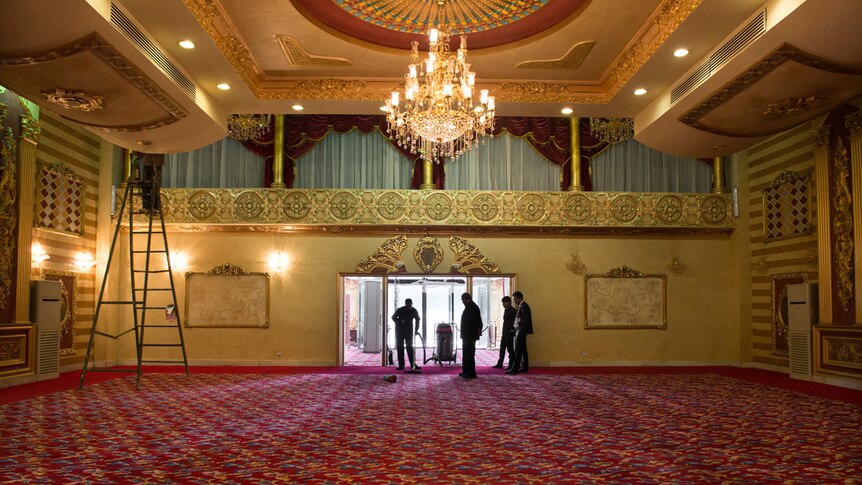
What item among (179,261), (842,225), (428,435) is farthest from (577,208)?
(428,435)

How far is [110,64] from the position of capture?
6348 millimetres

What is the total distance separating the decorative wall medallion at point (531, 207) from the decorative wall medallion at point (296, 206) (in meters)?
4.24

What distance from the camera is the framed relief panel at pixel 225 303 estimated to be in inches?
501

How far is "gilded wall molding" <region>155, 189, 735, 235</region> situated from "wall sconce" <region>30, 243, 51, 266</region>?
2.17m

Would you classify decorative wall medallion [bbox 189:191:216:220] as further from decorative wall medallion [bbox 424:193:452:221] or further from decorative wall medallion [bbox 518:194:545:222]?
decorative wall medallion [bbox 518:194:545:222]

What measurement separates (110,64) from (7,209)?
455 centimetres

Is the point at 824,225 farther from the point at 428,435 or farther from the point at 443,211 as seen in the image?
the point at 428,435

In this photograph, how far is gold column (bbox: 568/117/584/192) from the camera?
43.2 feet

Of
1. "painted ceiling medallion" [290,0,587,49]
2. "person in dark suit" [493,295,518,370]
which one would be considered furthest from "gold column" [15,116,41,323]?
"person in dark suit" [493,295,518,370]

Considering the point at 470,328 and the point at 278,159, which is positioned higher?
the point at 278,159

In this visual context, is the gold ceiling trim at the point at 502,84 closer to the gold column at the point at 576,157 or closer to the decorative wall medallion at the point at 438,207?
the decorative wall medallion at the point at 438,207

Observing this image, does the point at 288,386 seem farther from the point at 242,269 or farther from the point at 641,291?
the point at 641,291

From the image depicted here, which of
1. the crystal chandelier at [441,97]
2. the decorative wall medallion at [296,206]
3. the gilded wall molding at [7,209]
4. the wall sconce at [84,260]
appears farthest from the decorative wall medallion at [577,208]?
the gilded wall molding at [7,209]

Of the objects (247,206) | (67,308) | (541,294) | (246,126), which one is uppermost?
(246,126)
